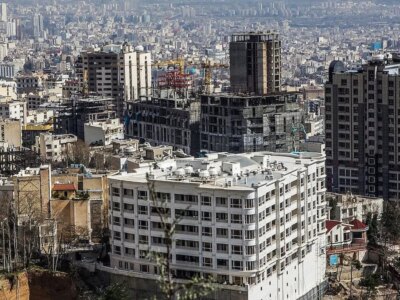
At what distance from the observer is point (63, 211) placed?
21.8m

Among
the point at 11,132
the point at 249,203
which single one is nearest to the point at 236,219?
the point at 249,203

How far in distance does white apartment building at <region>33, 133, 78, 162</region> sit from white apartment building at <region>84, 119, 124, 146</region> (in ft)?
2.57

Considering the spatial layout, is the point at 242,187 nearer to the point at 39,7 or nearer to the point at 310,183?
the point at 310,183

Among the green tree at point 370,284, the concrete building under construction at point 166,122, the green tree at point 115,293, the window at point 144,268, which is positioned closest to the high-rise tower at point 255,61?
the concrete building under construction at point 166,122

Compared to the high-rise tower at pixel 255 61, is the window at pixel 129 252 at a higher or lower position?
lower

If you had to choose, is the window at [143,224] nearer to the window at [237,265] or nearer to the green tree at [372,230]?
the window at [237,265]

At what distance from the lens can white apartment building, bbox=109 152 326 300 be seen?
1911 centimetres

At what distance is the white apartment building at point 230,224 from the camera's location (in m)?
19.1

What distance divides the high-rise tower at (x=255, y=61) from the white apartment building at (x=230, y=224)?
64.0ft

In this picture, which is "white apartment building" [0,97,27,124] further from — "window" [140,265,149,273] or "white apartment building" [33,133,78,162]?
"window" [140,265,149,273]

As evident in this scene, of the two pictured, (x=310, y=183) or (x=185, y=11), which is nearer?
(x=310, y=183)

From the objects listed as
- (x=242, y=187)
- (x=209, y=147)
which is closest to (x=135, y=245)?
(x=242, y=187)

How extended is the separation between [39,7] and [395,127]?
15230cm

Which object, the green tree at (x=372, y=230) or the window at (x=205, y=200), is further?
the green tree at (x=372, y=230)
